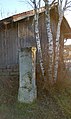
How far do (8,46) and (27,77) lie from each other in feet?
17.2

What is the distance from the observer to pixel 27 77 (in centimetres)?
852

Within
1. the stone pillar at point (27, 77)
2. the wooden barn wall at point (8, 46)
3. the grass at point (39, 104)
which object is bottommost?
the grass at point (39, 104)

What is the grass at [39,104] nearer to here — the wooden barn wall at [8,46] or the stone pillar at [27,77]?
the stone pillar at [27,77]

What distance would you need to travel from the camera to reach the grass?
25.1 feet

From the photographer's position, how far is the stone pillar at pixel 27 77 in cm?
846

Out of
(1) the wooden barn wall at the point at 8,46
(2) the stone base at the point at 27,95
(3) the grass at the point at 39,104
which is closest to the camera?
(3) the grass at the point at 39,104

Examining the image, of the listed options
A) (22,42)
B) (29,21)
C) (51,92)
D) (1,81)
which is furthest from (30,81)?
(29,21)

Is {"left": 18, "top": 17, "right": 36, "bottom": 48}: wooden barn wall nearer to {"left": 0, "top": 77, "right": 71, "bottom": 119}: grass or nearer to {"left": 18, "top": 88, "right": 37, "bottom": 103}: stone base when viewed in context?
{"left": 0, "top": 77, "right": 71, "bottom": 119}: grass

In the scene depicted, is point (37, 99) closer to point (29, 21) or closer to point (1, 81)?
point (1, 81)

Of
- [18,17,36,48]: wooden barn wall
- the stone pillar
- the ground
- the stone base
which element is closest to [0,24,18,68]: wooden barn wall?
[18,17,36,48]: wooden barn wall

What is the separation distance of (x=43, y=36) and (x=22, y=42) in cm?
180

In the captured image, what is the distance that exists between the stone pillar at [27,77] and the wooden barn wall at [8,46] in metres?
4.50

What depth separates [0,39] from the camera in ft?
44.3

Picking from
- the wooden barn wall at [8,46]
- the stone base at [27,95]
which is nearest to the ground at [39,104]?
the stone base at [27,95]
